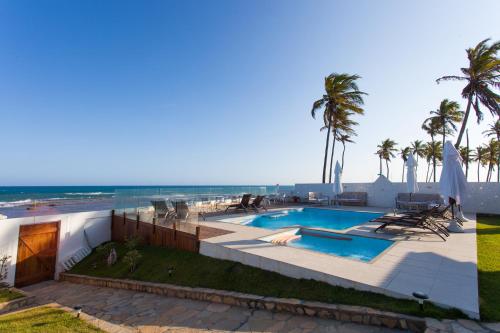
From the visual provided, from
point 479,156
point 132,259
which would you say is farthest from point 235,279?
point 479,156

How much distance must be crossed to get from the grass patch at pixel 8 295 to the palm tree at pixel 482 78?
1961 centimetres

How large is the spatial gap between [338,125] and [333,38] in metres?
9.63

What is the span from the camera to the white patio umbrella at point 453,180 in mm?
7238

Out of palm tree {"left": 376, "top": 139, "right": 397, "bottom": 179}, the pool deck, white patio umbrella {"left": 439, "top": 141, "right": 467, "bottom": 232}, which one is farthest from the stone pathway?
palm tree {"left": 376, "top": 139, "right": 397, "bottom": 179}

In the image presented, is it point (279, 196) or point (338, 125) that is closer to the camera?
point (279, 196)

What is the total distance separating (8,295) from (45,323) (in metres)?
3.39

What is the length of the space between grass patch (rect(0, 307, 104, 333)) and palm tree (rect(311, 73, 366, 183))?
17.1 m

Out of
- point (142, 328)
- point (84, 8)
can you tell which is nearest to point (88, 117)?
point (84, 8)

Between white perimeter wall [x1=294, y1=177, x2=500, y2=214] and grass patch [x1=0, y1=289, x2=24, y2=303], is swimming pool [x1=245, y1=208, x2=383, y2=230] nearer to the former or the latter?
white perimeter wall [x1=294, y1=177, x2=500, y2=214]

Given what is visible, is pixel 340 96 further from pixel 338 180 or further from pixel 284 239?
pixel 284 239

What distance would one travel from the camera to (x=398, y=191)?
13867 mm

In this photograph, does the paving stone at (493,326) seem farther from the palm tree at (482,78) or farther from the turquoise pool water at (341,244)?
the palm tree at (482,78)

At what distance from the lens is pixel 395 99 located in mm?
12273

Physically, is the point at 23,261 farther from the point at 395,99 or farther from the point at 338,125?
the point at 338,125
